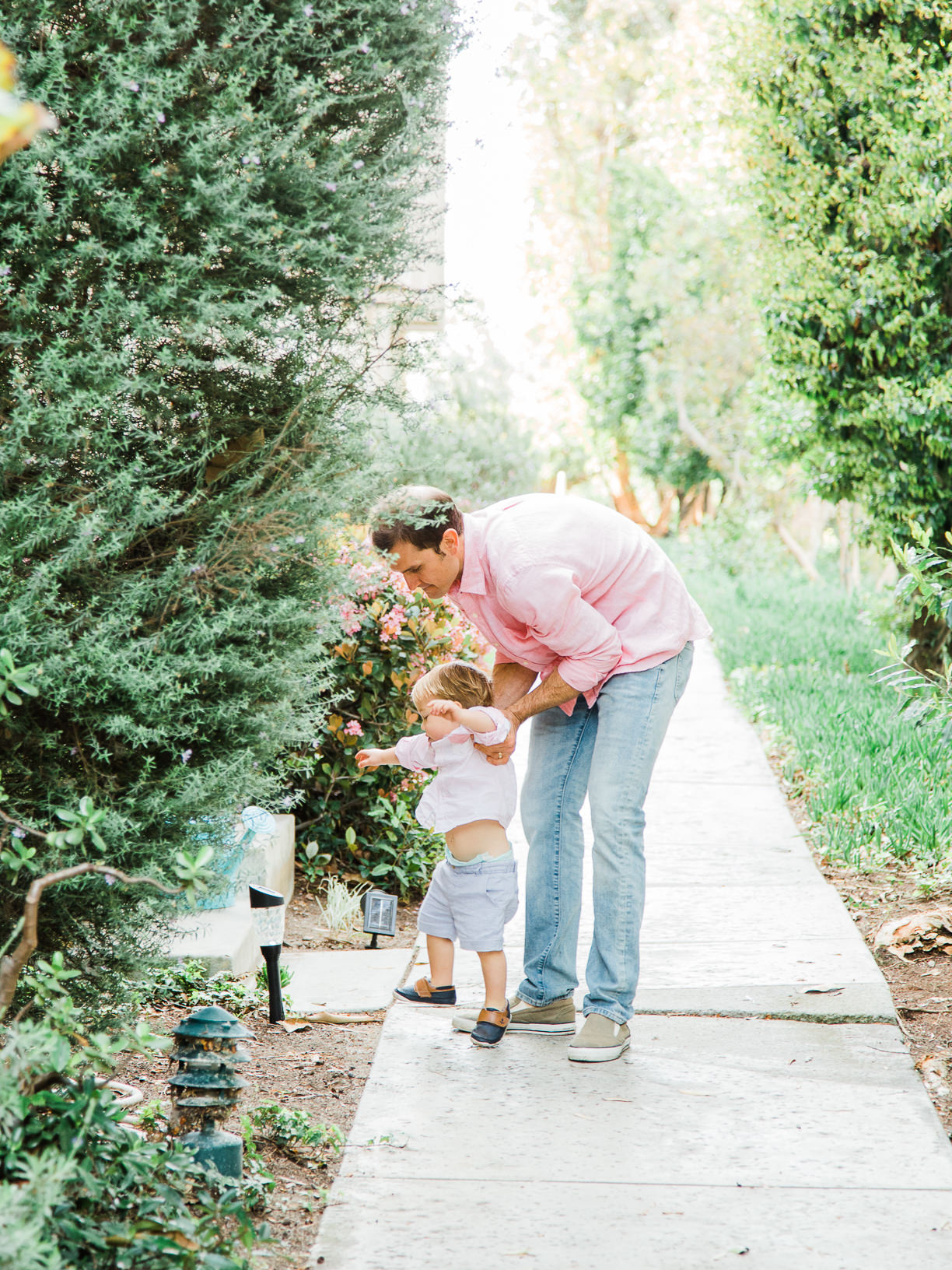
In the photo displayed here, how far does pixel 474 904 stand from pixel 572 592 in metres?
0.98

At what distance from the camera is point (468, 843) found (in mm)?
3674

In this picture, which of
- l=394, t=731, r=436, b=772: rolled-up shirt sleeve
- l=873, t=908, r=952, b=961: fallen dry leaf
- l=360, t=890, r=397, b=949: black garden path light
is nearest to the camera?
l=394, t=731, r=436, b=772: rolled-up shirt sleeve

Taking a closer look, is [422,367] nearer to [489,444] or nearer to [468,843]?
[468,843]

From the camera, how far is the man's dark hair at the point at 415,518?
3121 mm

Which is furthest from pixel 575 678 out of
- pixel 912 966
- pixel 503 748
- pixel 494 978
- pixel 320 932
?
pixel 320 932

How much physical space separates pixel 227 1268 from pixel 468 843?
1703 millimetres

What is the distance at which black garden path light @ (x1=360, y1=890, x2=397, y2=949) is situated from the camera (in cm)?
417

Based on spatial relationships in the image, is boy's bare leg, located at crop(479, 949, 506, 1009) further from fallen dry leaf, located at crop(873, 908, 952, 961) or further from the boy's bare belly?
fallen dry leaf, located at crop(873, 908, 952, 961)

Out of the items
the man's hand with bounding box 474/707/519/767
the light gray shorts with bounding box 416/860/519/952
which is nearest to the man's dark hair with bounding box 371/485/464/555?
the man's hand with bounding box 474/707/519/767

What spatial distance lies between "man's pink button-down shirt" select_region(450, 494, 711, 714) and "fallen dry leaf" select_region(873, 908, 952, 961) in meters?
1.55

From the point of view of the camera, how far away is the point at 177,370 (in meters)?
2.76

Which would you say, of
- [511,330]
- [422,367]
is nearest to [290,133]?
[422,367]

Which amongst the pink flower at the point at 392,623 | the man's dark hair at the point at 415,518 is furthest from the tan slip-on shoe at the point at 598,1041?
the pink flower at the point at 392,623

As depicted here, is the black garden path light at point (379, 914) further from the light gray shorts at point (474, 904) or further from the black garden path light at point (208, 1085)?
the black garden path light at point (208, 1085)
